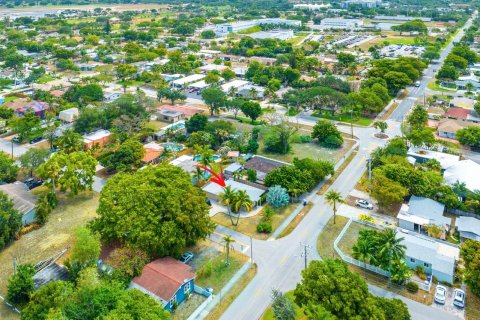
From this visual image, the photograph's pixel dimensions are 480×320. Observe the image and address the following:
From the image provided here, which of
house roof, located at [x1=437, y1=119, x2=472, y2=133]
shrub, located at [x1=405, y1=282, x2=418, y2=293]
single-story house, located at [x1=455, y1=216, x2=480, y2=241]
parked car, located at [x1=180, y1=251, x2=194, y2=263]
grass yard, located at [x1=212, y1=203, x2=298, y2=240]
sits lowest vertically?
shrub, located at [x1=405, y1=282, x2=418, y2=293]

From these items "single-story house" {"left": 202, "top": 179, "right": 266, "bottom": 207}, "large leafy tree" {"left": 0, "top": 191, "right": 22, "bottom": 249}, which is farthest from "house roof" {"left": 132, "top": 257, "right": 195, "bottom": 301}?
"large leafy tree" {"left": 0, "top": 191, "right": 22, "bottom": 249}

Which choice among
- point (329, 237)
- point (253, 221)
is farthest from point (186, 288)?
point (329, 237)

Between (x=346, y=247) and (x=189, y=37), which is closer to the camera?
(x=346, y=247)

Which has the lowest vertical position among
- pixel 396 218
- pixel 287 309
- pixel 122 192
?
pixel 396 218

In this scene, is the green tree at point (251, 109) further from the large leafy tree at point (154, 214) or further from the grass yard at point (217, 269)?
the grass yard at point (217, 269)

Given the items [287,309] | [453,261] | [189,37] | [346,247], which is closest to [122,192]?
[287,309]

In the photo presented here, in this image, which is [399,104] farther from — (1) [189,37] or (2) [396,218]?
(1) [189,37]

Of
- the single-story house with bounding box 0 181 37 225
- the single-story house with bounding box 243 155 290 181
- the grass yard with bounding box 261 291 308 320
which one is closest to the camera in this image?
A: the grass yard with bounding box 261 291 308 320

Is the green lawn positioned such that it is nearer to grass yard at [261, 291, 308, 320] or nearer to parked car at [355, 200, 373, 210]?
parked car at [355, 200, 373, 210]
